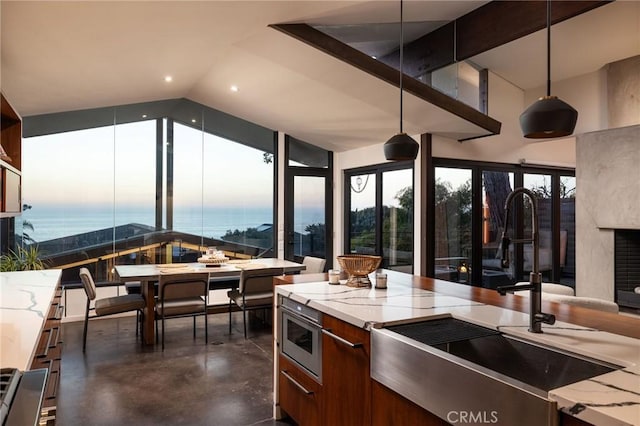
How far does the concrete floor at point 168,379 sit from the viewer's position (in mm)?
2889

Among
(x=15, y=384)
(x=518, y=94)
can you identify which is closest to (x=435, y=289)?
(x=15, y=384)

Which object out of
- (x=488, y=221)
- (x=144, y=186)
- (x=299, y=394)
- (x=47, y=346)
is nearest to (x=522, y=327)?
(x=299, y=394)

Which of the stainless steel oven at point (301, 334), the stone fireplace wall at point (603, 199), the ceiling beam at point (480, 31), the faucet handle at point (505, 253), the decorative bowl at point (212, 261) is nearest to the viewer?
the faucet handle at point (505, 253)

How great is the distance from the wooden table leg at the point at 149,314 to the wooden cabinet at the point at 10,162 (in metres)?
1.52

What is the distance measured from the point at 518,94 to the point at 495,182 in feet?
4.24

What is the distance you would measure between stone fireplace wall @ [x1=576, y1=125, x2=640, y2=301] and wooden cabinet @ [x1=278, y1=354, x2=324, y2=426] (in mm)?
4009

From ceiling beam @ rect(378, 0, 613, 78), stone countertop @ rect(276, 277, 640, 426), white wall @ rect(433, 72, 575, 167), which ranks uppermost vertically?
ceiling beam @ rect(378, 0, 613, 78)

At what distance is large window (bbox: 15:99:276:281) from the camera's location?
18.0 feet

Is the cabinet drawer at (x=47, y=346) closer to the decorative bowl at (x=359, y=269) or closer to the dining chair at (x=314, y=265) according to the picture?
the decorative bowl at (x=359, y=269)

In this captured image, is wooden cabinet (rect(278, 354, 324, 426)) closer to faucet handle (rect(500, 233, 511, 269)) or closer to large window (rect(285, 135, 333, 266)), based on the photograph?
faucet handle (rect(500, 233, 511, 269))

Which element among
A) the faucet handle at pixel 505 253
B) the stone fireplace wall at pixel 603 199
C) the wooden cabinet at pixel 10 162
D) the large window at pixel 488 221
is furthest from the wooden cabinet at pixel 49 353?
the stone fireplace wall at pixel 603 199

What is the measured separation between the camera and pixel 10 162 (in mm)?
3256

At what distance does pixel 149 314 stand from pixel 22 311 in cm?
235

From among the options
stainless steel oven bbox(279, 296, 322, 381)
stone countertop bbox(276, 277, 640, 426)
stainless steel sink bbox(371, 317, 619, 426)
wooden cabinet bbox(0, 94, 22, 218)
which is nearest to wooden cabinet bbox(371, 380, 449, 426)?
stainless steel sink bbox(371, 317, 619, 426)
